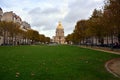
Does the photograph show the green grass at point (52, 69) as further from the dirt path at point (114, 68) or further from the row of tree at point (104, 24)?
the row of tree at point (104, 24)

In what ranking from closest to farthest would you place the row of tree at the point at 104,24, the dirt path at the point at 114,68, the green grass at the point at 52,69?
the green grass at the point at 52,69, the dirt path at the point at 114,68, the row of tree at the point at 104,24

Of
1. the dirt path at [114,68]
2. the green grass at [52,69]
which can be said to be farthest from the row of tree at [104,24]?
the dirt path at [114,68]

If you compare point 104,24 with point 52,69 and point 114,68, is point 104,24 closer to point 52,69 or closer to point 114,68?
point 114,68

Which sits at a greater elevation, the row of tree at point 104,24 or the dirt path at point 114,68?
the row of tree at point 104,24

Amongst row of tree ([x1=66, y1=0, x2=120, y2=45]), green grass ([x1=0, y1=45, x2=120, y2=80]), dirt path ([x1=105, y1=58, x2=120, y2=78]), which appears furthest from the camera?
row of tree ([x1=66, y1=0, x2=120, y2=45])

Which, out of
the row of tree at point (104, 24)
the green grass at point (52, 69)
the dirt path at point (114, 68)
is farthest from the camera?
the row of tree at point (104, 24)

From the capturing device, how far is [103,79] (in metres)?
13.8

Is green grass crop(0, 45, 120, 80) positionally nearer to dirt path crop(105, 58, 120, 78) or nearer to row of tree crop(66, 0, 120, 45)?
dirt path crop(105, 58, 120, 78)

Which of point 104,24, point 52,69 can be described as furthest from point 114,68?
point 104,24

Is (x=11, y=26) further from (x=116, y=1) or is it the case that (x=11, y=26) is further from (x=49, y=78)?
(x=49, y=78)

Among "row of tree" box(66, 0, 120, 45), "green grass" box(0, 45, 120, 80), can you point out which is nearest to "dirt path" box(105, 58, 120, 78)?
"green grass" box(0, 45, 120, 80)

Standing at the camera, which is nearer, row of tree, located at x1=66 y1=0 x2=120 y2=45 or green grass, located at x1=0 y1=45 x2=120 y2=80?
green grass, located at x1=0 y1=45 x2=120 y2=80

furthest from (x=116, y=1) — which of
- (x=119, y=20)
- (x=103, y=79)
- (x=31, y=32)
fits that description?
(x=31, y=32)

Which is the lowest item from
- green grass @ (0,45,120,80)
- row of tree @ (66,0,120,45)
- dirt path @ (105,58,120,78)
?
dirt path @ (105,58,120,78)
